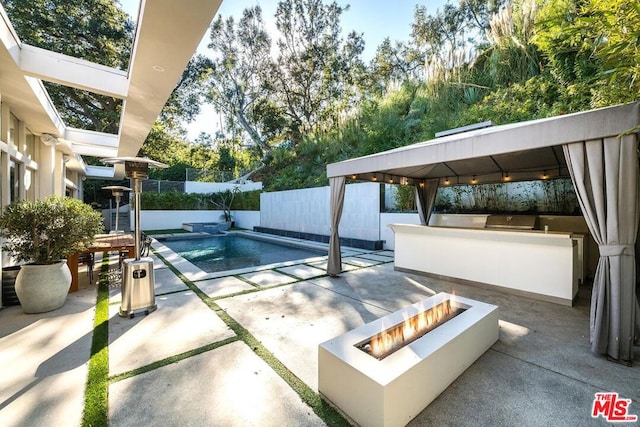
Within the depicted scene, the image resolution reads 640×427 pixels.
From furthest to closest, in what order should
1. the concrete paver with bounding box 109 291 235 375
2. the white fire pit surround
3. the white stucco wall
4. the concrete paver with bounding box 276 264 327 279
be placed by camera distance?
the white stucco wall
the concrete paver with bounding box 276 264 327 279
the concrete paver with bounding box 109 291 235 375
the white fire pit surround

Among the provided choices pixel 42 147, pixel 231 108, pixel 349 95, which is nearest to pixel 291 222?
pixel 42 147

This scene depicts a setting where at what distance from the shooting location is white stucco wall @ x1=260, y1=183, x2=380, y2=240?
932 centimetres

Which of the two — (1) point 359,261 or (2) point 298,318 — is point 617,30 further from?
(1) point 359,261

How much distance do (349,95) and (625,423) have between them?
17659 millimetres

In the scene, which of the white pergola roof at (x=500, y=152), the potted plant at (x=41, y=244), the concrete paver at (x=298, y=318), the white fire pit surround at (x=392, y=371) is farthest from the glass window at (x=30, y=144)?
the white fire pit surround at (x=392, y=371)

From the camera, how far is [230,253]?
30.3 ft

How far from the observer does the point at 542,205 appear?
6.35 m

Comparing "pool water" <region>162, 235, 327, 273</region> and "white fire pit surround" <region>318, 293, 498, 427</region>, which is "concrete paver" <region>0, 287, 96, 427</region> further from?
"pool water" <region>162, 235, 327, 273</region>

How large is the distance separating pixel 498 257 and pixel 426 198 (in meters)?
3.15

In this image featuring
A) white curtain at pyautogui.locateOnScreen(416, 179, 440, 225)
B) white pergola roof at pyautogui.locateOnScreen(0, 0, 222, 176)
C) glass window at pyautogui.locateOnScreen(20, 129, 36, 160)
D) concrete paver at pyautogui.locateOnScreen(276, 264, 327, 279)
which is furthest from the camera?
white curtain at pyautogui.locateOnScreen(416, 179, 440, 225)

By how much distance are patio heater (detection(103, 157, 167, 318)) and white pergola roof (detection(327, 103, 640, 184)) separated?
11.2 ft

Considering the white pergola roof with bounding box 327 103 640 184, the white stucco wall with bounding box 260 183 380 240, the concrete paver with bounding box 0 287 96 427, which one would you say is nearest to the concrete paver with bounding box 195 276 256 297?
the concrete paver with bounding box 0 287 96 427

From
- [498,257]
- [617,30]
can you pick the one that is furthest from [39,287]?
[617,30]

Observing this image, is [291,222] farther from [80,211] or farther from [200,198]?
[80,211]
